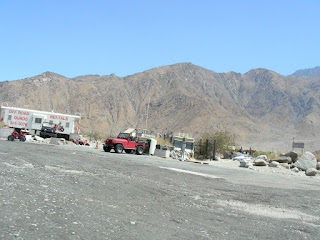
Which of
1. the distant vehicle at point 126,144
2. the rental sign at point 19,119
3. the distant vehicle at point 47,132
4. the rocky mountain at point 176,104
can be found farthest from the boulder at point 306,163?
the rocky mountain at point 176,104

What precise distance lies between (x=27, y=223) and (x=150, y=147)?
28.5 metres

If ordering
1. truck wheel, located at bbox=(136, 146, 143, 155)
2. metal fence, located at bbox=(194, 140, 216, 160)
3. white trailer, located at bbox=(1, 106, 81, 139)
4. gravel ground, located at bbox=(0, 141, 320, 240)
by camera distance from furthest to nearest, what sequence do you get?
white trailer, located at bbox=(1, 106, 81, 139)
metal fence, located at bbox=(194, 140, 216, 160)
truck wheel, located at bbox=(136, 146, 143, 155)
gravel ground, located at bbox=(0, 141, 320, 240)

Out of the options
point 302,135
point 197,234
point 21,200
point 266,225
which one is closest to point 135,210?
point 197,234

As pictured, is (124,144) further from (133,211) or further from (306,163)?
(133,211)

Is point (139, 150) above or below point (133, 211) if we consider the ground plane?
above

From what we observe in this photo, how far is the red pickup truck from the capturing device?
31.4 meters

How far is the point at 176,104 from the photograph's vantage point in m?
116

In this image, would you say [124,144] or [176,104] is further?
[176,104]

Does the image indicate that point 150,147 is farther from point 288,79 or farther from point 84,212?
point 288,79

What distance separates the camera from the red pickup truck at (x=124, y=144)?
31438 mm

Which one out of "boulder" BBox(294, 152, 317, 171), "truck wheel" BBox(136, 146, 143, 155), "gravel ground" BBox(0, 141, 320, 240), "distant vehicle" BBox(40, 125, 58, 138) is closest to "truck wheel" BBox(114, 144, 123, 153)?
"truck wheel" BBox(136, 146, 143, 155)

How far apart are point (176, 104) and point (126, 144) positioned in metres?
84.2

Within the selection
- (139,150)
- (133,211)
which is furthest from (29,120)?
(133,211)

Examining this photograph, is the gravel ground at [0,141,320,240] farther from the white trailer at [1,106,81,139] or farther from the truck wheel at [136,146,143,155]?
the white trailer at [1,106,81,139]
